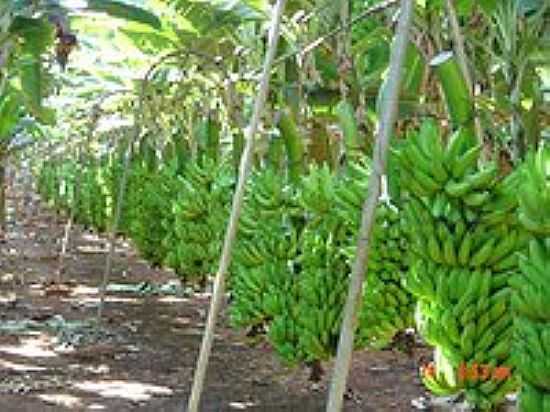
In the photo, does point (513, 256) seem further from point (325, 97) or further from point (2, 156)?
point (2, 156)

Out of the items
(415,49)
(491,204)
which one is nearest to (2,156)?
(415,49)

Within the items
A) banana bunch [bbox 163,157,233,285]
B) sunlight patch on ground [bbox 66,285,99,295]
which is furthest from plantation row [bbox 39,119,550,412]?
sunlight patch on ground [bbox 66,285,99,295]

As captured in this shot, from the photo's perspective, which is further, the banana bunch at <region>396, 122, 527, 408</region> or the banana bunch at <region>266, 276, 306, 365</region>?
the banana bunch at <region>266, 276, 306, 365</region>

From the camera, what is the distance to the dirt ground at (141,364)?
5773mm

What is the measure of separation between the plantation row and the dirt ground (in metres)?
0.94

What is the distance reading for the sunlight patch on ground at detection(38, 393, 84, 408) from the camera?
552 centimetres

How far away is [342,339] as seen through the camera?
6.88 feet

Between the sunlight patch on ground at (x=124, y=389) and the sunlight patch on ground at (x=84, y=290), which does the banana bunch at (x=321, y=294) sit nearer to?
the sunlight patch on ground at (x=124, y=389)

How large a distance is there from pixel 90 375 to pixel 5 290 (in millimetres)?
4246

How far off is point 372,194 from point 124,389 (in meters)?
4.31

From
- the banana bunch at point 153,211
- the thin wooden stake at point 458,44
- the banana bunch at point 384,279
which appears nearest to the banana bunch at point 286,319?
the banana bunch at point 384,279

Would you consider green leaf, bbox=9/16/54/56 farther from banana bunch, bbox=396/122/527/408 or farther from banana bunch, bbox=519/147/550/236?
banana bunch, bbox=519/147/550/236

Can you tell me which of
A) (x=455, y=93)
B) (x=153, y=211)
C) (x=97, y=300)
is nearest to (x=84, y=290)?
(x=97, y=300)

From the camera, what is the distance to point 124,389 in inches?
238
